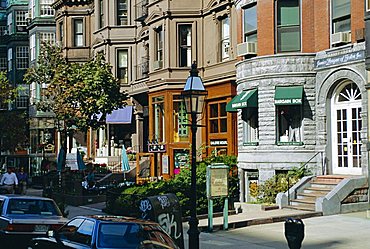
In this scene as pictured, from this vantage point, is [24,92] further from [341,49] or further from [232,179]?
[341,49]

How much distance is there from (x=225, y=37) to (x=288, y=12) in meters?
7.71

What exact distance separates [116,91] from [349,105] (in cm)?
1678

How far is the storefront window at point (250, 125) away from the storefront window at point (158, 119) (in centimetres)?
950

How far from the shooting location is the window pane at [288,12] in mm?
26062

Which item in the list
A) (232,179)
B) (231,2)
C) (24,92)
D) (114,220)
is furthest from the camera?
(24,92)

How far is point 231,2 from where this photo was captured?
106 feet

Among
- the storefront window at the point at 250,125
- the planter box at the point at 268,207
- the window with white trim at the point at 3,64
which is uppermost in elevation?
the window with white trim at the point at 3,64

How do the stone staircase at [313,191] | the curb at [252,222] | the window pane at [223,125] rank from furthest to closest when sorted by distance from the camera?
1. the window pane at [223,125]
2. the stone staircase at [313,191]
3. the curb at [252,222]

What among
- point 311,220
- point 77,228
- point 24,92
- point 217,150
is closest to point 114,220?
point 77,228

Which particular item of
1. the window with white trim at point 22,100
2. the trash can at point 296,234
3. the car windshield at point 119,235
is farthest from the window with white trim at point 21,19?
the trash can at point 296,234

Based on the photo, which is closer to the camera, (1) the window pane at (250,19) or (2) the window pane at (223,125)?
(1) the window pane at (250,19)

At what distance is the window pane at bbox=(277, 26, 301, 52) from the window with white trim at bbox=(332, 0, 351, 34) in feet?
5.54

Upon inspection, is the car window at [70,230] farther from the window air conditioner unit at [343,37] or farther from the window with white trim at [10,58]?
the window with white trim at [10,58]

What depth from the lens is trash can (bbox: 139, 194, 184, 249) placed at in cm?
1560
